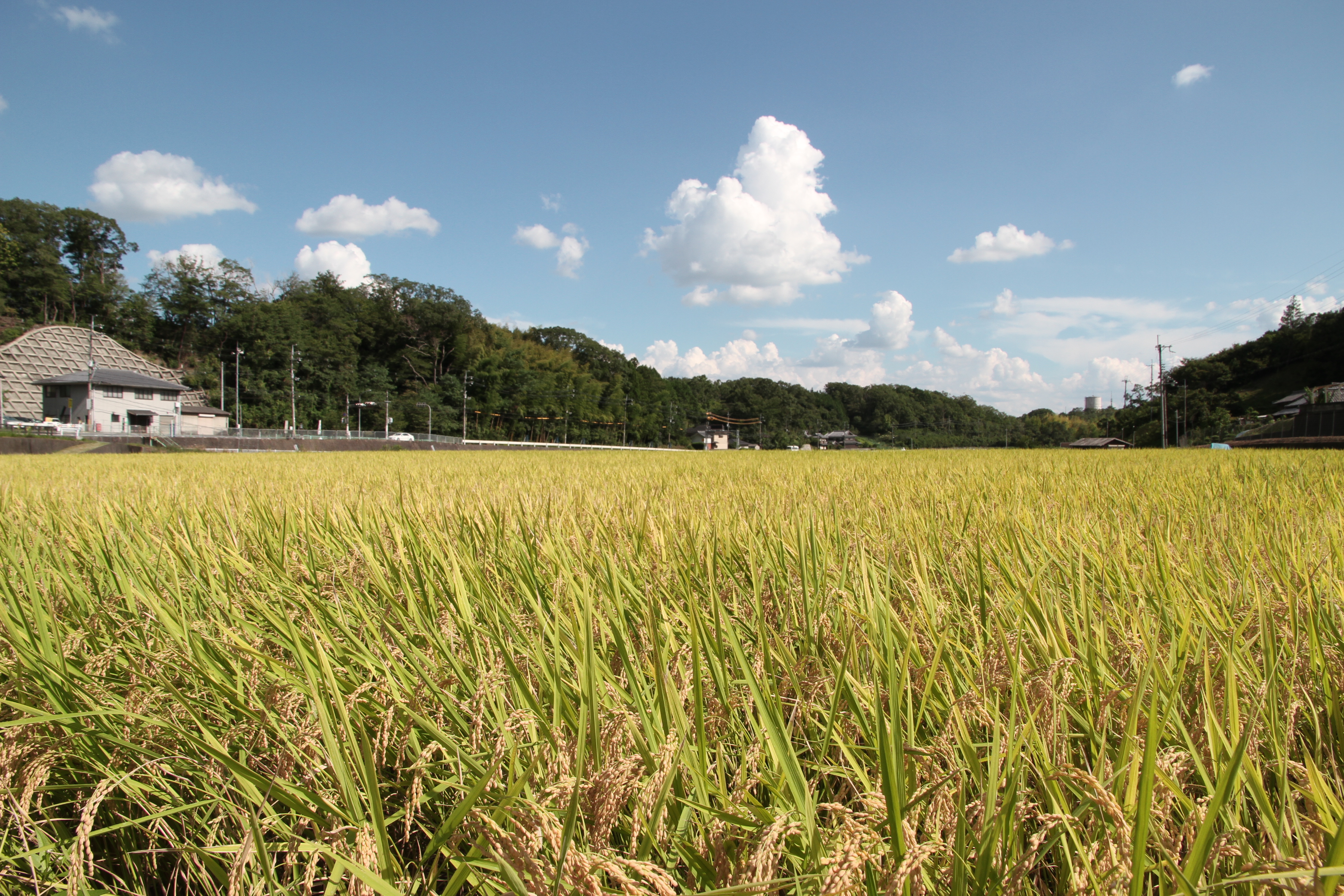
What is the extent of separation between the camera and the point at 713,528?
6.14 feet

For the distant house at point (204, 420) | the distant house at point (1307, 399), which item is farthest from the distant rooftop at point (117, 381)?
the distant house at point (1307, 399)

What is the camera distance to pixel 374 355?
65250 mm

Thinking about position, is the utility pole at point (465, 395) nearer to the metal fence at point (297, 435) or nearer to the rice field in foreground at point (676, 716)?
the metal fence at point (297, 435)

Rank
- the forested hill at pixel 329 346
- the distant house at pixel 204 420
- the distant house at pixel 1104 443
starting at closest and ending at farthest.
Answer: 1. the distant house at pixel 204 420
2. the forested hill at pixel 329 346
3. the distant house at pixel 1104 443

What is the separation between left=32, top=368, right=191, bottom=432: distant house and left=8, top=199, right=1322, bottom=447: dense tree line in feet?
22.3

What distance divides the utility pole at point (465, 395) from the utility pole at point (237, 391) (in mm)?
17712

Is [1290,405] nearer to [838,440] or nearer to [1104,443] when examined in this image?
[1104,443]

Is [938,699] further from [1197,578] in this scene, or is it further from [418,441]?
[418,441]

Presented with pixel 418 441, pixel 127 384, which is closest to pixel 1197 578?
pixel 418 441

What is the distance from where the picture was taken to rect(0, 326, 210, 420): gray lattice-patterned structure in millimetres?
49562

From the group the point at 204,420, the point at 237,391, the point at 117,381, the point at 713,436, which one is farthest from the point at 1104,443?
the point at 117,381

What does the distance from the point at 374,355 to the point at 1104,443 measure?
274 feet

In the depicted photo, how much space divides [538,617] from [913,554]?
0.97 m

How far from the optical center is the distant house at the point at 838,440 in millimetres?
95312
